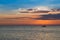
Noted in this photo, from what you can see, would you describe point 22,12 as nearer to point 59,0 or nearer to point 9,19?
point 9,19

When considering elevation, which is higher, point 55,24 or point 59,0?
point 59,0

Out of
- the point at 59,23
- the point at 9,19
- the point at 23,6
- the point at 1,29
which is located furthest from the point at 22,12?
the point at 59,23

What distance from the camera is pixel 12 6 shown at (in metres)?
2.22

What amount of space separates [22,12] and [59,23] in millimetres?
594

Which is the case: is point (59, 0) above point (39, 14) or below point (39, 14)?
above

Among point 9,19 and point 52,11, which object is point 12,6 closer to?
point 9,19

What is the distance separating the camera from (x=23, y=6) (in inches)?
87.0

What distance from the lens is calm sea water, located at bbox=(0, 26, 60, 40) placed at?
222cm

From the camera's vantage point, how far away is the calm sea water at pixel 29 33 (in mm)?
2219

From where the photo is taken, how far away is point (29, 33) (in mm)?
2242

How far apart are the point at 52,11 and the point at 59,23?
214mm

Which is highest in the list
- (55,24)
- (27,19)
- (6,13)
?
(6,13)

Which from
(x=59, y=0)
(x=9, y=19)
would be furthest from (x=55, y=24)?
(x=9, y=19)

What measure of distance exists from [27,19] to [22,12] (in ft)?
0.44
